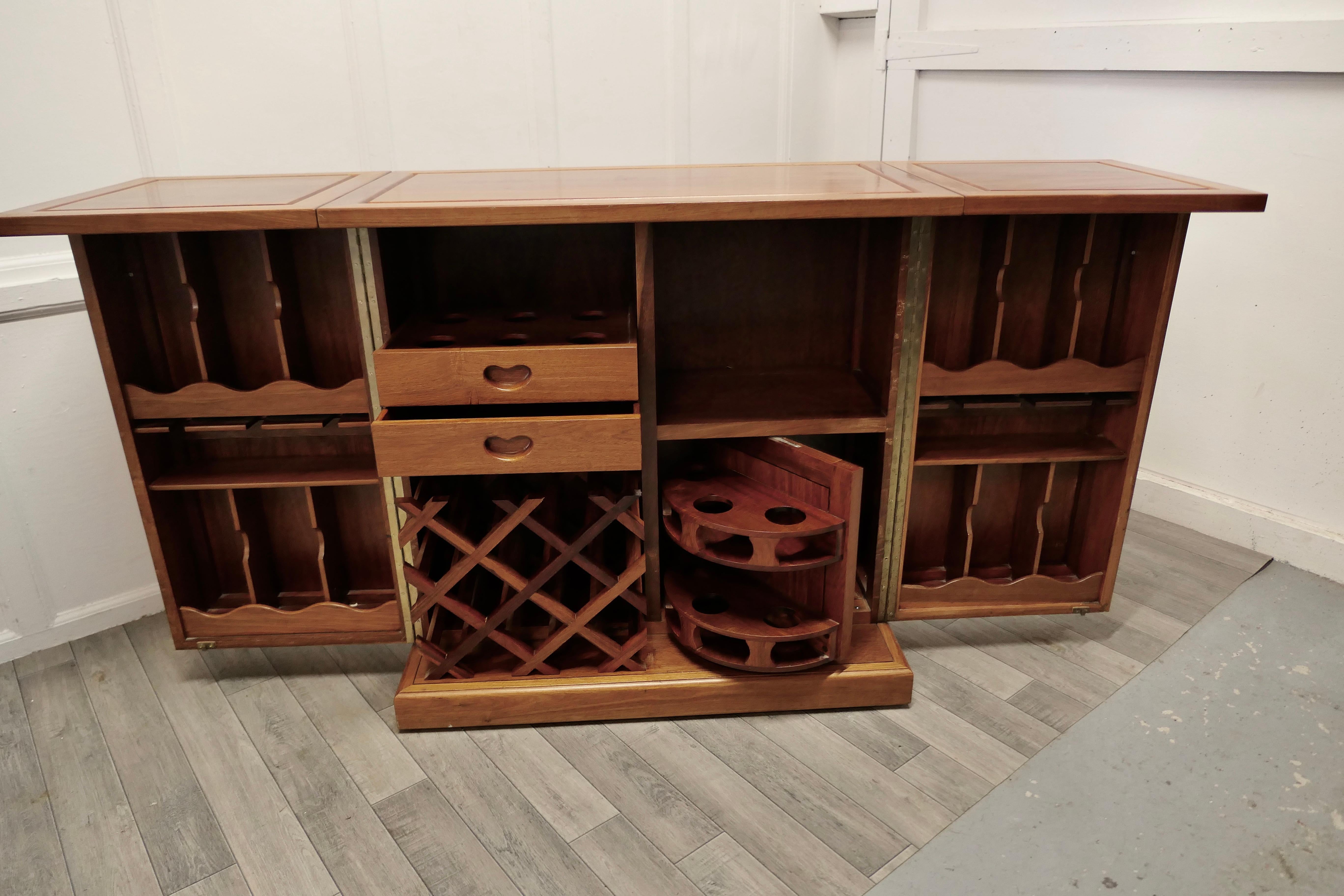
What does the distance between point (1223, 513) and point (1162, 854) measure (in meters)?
1.33

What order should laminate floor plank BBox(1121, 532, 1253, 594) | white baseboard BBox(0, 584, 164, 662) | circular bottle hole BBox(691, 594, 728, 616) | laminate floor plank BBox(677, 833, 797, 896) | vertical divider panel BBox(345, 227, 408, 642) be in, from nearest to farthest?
laminate floor plank BBox(677, 833, 797, 896), vertical divider panel BBox(345, 227, 408, 642), circular bottle hole BBox(691, 594, 728, 616), white baseboard BBox(0, 584, 164, 662), laminate floor plank BBox(1121, 532, 1253, 594)

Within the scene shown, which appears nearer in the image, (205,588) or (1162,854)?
(1162,854)

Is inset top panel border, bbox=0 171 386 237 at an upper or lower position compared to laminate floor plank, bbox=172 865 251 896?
upper

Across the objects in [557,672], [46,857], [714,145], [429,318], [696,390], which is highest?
[714,145]

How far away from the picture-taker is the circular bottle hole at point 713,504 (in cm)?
175

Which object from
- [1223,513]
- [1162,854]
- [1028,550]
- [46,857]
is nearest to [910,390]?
[1028,550]

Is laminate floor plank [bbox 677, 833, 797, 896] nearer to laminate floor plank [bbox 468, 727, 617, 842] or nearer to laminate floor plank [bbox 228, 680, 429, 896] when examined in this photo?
laminate floor plank [bbox 468, 727, 617, 842]

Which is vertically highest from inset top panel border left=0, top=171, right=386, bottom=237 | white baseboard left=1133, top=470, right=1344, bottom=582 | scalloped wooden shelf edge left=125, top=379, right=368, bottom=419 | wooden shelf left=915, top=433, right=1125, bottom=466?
inset top panel border left=0, top=171, right=386, bottom=237

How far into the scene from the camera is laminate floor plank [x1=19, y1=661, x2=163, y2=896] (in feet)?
4.70

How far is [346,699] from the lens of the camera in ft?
6.02

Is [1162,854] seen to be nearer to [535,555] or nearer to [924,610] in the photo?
[924,610]

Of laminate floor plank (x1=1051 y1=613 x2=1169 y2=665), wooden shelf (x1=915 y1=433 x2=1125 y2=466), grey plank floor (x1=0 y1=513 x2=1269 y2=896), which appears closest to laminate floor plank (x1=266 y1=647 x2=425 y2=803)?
grey plank floor (x1=0 y1=513 x2=1269 y2=896)

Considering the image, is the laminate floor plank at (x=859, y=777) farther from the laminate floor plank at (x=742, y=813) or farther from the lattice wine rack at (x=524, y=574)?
the lattice wine rack at (x=524, y=574)

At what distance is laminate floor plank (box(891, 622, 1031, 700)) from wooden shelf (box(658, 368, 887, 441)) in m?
0.56
